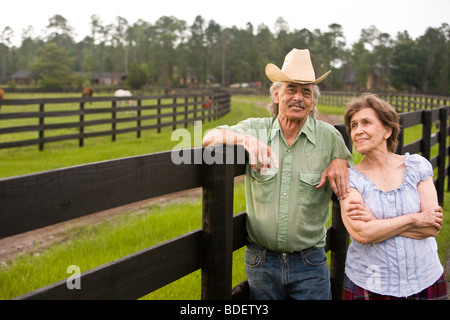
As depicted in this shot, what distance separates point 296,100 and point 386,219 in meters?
0.74

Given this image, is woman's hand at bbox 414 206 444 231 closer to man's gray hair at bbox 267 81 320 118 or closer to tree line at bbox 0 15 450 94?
man's gray hair at bbox 267 81 320 118

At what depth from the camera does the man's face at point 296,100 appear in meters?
2.51

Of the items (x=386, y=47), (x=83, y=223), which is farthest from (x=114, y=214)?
(x=386, y=47)

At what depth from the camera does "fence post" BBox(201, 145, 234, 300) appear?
6.74ft

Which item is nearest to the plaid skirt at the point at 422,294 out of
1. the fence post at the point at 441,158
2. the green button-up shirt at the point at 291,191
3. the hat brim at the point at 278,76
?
the green button-up shirt at the point at 291,191

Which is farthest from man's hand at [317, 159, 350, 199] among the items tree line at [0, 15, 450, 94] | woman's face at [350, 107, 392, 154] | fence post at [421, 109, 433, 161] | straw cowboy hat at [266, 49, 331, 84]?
tree line at [0, 15, 450, 94]

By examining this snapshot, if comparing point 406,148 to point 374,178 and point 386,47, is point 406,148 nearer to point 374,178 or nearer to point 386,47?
point 374,178

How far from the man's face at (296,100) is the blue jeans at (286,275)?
0.70 metres

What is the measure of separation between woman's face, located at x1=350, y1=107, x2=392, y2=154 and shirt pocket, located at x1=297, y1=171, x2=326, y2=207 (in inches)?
10.1

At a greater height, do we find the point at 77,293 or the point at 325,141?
the point at 325,141

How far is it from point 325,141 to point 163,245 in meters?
1.10

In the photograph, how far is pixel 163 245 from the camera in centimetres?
192

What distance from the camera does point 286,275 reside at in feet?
→ 8.08

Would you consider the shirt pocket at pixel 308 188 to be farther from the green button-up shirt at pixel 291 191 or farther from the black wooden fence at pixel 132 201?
the black wooden fence at pixel 132 201
